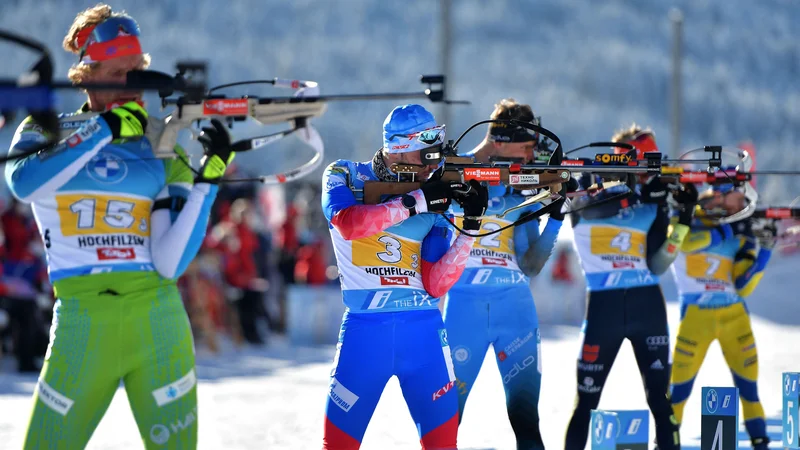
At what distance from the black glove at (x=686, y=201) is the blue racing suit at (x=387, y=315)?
7.28 feet

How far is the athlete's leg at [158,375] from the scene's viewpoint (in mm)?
4289

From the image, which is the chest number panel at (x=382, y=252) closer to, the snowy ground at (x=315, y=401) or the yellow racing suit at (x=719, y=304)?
the snowy ground at (x=315, y=401)

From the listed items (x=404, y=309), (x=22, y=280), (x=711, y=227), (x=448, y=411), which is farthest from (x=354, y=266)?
(x=22, y=280)

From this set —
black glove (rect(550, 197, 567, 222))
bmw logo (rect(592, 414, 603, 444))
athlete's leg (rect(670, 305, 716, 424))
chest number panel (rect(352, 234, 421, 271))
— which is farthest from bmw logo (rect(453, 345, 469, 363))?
athlete's leg (rect(670, 305, 716, 424))

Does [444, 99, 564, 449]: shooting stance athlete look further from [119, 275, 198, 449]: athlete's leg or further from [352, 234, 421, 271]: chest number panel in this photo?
[119, 275, 198, 449]: athlete's leg

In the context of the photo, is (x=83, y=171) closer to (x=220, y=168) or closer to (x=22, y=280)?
(x=220, y=168)

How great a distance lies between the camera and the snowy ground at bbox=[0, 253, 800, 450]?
7.68m

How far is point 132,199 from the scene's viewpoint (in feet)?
14.6

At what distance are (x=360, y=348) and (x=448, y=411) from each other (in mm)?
481

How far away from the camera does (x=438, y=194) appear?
189 inches

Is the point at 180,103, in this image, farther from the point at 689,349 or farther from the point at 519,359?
the point at 689,349

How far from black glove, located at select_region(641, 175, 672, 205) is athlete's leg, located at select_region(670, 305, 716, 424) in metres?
1.38

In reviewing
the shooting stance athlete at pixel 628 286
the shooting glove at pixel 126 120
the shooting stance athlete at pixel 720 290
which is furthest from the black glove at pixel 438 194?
the shooting stance athlete at pixel 720 290

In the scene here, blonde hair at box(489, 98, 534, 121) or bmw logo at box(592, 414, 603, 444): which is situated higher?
blonde hair at box(489, 98, 534, 121)
